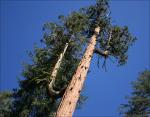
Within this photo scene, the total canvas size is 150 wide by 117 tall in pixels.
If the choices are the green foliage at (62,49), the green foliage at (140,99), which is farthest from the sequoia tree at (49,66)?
the green foliage at (140,99)

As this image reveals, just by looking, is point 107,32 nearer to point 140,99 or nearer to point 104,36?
point 104,36

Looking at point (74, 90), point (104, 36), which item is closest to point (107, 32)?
point (104, 36)

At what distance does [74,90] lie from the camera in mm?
11719

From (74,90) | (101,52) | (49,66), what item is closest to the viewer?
(74,90)

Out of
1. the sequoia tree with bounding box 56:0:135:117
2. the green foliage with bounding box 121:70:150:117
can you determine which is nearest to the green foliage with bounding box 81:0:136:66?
the sequoia tree with bounding box 56:0:135:117

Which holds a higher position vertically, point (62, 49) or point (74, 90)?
point (62, 49)

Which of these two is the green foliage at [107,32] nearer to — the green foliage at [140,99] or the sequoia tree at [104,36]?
the sequoia tree at [104,36]

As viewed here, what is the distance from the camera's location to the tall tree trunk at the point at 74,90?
1080 centimetres

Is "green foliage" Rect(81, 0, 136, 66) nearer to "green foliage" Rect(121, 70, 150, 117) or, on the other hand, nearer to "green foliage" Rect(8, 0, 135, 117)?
"green foliage" Rect(8, 0, 135, 117)

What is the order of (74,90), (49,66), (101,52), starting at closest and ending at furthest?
(74,90) → (101,52) → (49,66)

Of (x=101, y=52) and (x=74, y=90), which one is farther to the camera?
(x=101, y=52)

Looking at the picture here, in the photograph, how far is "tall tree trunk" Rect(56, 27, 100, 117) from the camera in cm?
1080

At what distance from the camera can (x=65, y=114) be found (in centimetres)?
1064

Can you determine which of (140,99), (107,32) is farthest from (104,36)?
(140,99)
